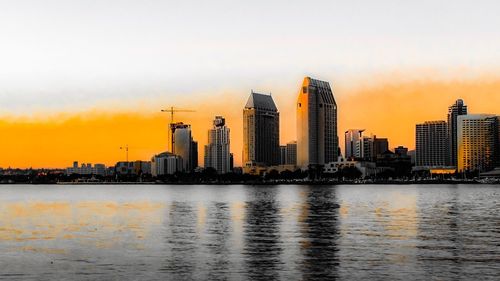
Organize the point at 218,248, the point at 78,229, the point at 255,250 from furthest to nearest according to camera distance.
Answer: the point at 78,229
the point at 218,248
the point at 255,250

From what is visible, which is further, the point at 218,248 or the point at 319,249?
the point at 218,248

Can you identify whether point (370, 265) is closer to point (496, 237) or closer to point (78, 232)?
point (496, 237)

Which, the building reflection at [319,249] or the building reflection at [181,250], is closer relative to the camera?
the building reflection at [319,249]

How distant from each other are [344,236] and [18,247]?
2811cm

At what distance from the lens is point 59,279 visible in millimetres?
38031

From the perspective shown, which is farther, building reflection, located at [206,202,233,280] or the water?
building reflection, located at [206,202,233,280]

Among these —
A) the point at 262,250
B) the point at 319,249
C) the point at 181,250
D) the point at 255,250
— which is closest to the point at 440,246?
the point at 319,249

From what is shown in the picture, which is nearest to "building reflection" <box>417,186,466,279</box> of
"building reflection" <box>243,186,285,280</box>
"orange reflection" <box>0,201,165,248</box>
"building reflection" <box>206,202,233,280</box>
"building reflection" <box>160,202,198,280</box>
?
"building reflection" <box>243,186,285,280</box>

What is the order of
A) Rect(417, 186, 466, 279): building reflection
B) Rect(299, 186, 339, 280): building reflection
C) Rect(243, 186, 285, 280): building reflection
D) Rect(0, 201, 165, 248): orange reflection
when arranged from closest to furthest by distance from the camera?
Rect(299, 186, 339, 280): building reflection, Rect(243, 186, 285, 280): building reflection, Rect(417, 186, 466, 279): building reflection, Rect(0, 201, 165, 248): orange reflection

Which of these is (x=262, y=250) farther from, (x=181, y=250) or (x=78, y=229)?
(x=78, y=229)

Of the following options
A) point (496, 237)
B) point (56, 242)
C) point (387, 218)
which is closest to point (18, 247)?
point (56, 242)

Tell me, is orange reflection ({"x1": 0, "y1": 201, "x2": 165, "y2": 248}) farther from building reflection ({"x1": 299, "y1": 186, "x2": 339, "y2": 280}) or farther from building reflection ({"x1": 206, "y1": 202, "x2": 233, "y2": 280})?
building reflection ({"x1": 299, "y1": 186, "x2": 339, "y2": 280})

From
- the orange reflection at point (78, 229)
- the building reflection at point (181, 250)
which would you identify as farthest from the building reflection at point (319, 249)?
the orange reflection at point (78, 229)

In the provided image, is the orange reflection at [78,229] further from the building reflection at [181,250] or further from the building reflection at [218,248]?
the building reflection at [218,248]
